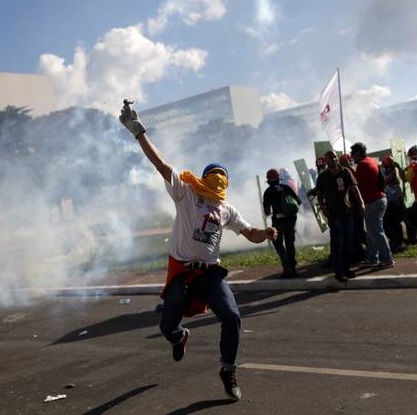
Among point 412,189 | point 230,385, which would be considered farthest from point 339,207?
point 230,385

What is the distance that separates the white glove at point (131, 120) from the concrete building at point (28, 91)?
1952 inches

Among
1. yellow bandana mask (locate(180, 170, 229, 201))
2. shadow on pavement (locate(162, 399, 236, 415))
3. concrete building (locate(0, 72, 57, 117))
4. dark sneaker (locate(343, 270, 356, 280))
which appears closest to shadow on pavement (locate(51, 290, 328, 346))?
dark sneaker (locate(343, 270, 356, 280))

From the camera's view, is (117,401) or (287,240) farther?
(287,240)

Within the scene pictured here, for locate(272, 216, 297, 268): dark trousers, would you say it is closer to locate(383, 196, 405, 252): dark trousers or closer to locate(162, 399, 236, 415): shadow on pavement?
locate(383, 196, 405, 252): dark trousers

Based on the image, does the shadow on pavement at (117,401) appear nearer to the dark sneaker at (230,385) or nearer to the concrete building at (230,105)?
the dark sneaker at (230,385)

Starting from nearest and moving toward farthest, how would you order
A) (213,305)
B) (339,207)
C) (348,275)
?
(213,305) → (339,207) → (348,275)

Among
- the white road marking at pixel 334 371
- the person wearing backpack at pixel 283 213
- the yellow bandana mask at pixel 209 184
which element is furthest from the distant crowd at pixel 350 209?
the yellow bandana mask at pixel 209 184

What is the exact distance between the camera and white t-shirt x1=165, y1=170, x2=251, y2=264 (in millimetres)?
4391

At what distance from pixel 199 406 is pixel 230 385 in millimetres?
266

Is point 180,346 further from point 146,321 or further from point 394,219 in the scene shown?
point 394,219

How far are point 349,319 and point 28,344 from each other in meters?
3.84

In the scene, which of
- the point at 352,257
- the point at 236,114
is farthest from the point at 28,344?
the point at 236,114

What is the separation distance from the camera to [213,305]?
169 inches

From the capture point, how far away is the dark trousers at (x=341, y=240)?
7.93 meters
